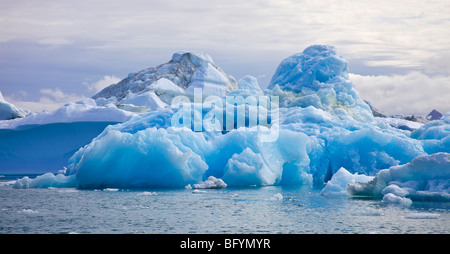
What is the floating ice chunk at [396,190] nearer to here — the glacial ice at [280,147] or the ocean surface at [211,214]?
the glacial ice at [280,147]

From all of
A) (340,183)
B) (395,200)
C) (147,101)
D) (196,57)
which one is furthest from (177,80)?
(395,200)

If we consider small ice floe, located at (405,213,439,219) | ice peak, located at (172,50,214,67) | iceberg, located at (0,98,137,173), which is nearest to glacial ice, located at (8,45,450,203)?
small ice floe, located at (405,213,439,219)

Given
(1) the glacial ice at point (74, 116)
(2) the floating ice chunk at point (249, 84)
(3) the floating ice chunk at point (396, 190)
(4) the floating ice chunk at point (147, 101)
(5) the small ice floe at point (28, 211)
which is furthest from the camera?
(4) the floating ice chunk at point (147, 101)

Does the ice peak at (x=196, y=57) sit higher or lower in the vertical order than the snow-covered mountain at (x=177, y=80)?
higher

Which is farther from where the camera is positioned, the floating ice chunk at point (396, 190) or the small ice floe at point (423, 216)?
the floating ice chunk at point (396, 190)

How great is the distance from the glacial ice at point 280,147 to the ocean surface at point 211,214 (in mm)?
1827

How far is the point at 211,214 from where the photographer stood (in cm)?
1013

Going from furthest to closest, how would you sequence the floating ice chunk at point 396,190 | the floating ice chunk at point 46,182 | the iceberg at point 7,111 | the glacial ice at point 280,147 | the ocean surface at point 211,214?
the iceberg at point 7,111
the floating ice chunk at point 46,182
the glacial ice at point 280,147
the floating ice chunk at point 396,190
the ocean surface at point 211,214

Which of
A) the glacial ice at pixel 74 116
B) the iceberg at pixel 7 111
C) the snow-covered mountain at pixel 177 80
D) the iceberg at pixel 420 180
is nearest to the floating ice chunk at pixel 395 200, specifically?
the iceberg at pixel 420 180

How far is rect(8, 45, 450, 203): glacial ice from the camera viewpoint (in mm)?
14674

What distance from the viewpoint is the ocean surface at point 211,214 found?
8.57 m

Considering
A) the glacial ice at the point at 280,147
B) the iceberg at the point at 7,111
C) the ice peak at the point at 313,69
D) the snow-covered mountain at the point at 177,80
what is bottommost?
the glacial ice at the point at 280,147

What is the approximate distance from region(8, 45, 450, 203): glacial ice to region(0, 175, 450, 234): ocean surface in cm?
183
